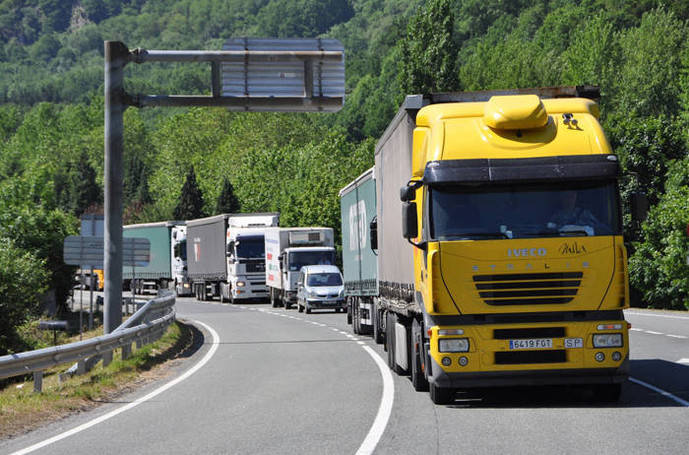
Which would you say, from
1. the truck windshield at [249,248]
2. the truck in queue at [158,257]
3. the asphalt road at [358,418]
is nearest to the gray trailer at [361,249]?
the asphalt road at [358,418]

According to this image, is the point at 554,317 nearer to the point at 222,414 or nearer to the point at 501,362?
the point at 501,362

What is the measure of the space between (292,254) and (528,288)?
33.0m

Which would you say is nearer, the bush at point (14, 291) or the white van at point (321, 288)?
the bush at point (14, 291)

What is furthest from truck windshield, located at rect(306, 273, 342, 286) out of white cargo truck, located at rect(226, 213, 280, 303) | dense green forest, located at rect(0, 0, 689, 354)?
dense green forest, located at rect(0, 0, 689, 354)

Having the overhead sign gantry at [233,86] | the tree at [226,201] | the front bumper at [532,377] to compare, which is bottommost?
the front bumper at [532,377]

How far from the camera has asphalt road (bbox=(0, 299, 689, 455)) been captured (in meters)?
10.1

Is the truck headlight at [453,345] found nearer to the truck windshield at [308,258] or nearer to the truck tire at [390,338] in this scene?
the truck tire at [390,338]

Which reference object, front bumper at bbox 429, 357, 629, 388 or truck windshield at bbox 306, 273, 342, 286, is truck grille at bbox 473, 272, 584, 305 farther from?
truck windshield at bbox 306, 273, 342, 286

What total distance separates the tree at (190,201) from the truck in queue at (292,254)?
66.7 metres

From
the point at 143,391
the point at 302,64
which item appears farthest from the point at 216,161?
the point at 143,391

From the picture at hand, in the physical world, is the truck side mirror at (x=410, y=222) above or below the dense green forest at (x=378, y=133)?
below

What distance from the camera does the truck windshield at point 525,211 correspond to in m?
12.7

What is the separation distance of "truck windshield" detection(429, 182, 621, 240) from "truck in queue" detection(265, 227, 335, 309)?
106ft

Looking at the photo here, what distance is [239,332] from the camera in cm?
3078
